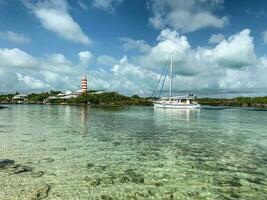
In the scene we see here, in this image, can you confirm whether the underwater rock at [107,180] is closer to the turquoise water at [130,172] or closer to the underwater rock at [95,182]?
the turquoise water at [130,172]

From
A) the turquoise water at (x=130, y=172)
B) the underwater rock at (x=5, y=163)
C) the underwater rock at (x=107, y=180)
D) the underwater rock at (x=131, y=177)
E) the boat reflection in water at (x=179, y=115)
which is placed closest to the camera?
the turquoise water at (x=130, y=172)

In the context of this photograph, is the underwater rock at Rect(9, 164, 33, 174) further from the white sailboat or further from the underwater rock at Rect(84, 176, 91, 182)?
the white sailboat

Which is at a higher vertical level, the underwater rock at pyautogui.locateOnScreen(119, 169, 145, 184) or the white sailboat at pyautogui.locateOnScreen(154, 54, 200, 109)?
the white sailboat at pyautogui.locateOnScreen(154, 54, 200, 109)

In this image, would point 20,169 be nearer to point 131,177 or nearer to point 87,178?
point 87,178

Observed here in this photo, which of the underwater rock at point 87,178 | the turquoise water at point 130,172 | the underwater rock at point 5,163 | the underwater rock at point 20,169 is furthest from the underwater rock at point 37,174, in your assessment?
the underwater rock at point 87,178

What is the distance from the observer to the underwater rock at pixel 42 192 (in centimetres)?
1082

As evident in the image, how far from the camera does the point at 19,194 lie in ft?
36.1

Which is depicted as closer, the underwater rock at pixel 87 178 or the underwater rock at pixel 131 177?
the underwater rock at pixel 87 178

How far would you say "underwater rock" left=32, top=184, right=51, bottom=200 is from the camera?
1082 cm

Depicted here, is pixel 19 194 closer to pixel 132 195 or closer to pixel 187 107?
pixel 132 195

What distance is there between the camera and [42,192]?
11383 mm

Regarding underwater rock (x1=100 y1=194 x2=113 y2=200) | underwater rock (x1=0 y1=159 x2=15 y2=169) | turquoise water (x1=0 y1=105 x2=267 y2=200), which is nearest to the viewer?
underwater rock (x1=100 y1=194 x2=113 y2=200)

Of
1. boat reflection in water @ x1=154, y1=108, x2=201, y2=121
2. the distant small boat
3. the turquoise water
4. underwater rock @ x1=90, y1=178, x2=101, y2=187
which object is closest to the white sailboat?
the distant small boat

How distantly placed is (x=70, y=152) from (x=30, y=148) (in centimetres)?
359
